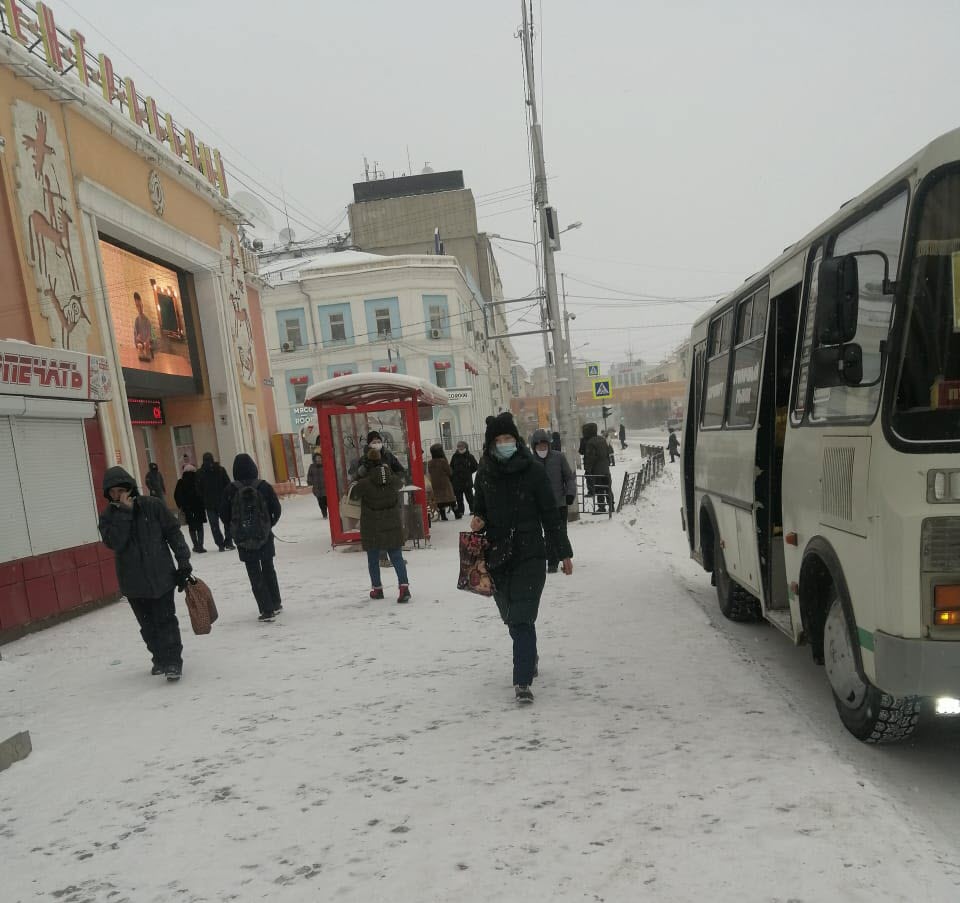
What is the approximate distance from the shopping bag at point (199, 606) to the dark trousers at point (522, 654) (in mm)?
2673

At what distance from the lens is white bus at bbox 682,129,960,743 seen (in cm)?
323

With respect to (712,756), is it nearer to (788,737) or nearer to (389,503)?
(788,737)

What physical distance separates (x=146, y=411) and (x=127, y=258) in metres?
4.37

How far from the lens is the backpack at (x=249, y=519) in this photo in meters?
7.80

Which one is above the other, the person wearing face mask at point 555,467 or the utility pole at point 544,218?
the utility pole at point 544,218

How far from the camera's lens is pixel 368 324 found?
1704 inches

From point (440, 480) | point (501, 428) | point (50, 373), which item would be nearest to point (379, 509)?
point (501, 428)

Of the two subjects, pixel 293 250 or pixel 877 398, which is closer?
pixel 877 398

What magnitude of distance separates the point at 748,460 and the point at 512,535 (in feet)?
5.88

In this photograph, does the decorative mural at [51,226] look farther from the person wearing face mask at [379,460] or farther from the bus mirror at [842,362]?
the bus mirror at [842,362]

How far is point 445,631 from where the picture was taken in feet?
23.3

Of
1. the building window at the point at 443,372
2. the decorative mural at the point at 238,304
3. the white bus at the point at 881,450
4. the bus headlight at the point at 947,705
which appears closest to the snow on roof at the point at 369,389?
the white bus at the point at 881,450

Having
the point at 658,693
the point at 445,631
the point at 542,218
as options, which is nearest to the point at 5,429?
the point at 445,631

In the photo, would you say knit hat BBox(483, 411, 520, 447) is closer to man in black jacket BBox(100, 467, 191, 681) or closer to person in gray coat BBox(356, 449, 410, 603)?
man in black jacket BBox(100, 467, 191, 681)
